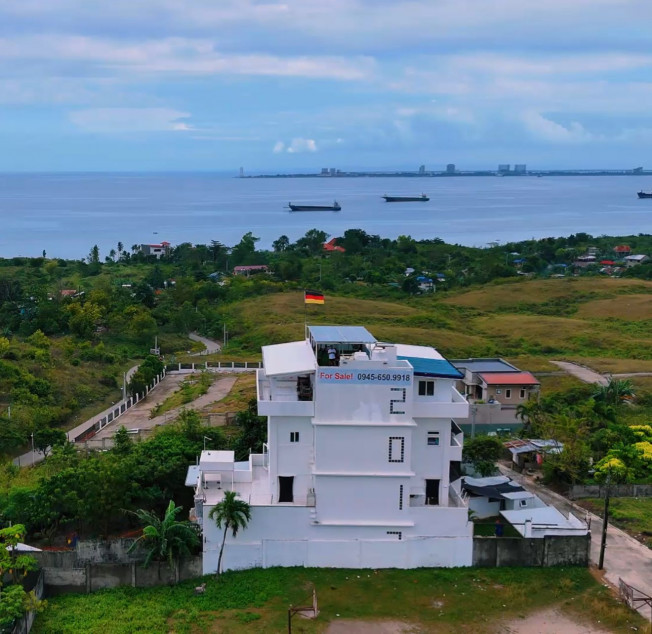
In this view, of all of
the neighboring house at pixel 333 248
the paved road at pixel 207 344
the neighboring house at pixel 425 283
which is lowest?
the paved road at pixel 207 344

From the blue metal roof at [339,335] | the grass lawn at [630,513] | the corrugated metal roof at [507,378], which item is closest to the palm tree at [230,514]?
the blue metal roof at [339,335]

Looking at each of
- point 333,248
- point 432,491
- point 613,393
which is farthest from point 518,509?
point 333,248

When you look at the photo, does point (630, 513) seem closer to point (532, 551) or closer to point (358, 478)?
point (532, 551)

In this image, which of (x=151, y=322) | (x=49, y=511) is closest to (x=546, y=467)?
(x=49, y=511)

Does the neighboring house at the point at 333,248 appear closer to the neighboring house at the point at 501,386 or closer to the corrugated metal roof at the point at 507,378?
the neighboring house at the point at 501,386

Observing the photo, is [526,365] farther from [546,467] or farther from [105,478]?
[105,478]

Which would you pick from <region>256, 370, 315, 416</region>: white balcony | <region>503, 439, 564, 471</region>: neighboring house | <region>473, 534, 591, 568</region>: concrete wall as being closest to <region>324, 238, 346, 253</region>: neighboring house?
<region>503, 439, 564, 471</region>: neighboring house
